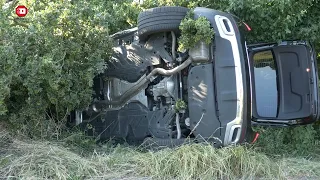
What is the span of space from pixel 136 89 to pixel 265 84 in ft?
5.45

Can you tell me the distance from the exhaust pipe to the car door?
1.10 m

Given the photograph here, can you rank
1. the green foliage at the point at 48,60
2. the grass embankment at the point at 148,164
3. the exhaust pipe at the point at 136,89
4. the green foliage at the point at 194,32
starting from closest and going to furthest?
1. the grass embankment at the point at 148,164
2. the green foliage at the point at 194,32
3. the green foliage at the point at 48,60
4. the exhaust pipe at the point at 136,89

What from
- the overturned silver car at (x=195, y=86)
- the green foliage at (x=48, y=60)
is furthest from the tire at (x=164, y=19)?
the green foliage at (x=48, y=60)

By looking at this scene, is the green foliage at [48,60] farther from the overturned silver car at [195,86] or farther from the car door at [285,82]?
the car door at [285,82]

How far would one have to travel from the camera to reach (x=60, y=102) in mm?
4758

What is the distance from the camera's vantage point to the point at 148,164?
3.93 metres

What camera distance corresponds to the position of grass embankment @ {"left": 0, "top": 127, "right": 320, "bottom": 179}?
381cm

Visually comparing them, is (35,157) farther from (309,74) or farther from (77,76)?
(309,74)

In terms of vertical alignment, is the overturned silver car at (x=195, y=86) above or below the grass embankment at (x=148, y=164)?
above

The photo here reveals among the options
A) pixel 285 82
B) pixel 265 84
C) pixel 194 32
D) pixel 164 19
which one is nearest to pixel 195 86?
pixel 194 32

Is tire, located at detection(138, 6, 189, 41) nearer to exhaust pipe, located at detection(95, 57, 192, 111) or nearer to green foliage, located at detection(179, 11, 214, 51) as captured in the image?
green foliage, located at detection(179, 11, 214, 51)

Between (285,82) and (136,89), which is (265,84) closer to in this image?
(285,82)

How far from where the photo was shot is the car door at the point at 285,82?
16.7 feet

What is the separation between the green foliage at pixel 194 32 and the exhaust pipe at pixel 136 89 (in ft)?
0.70
